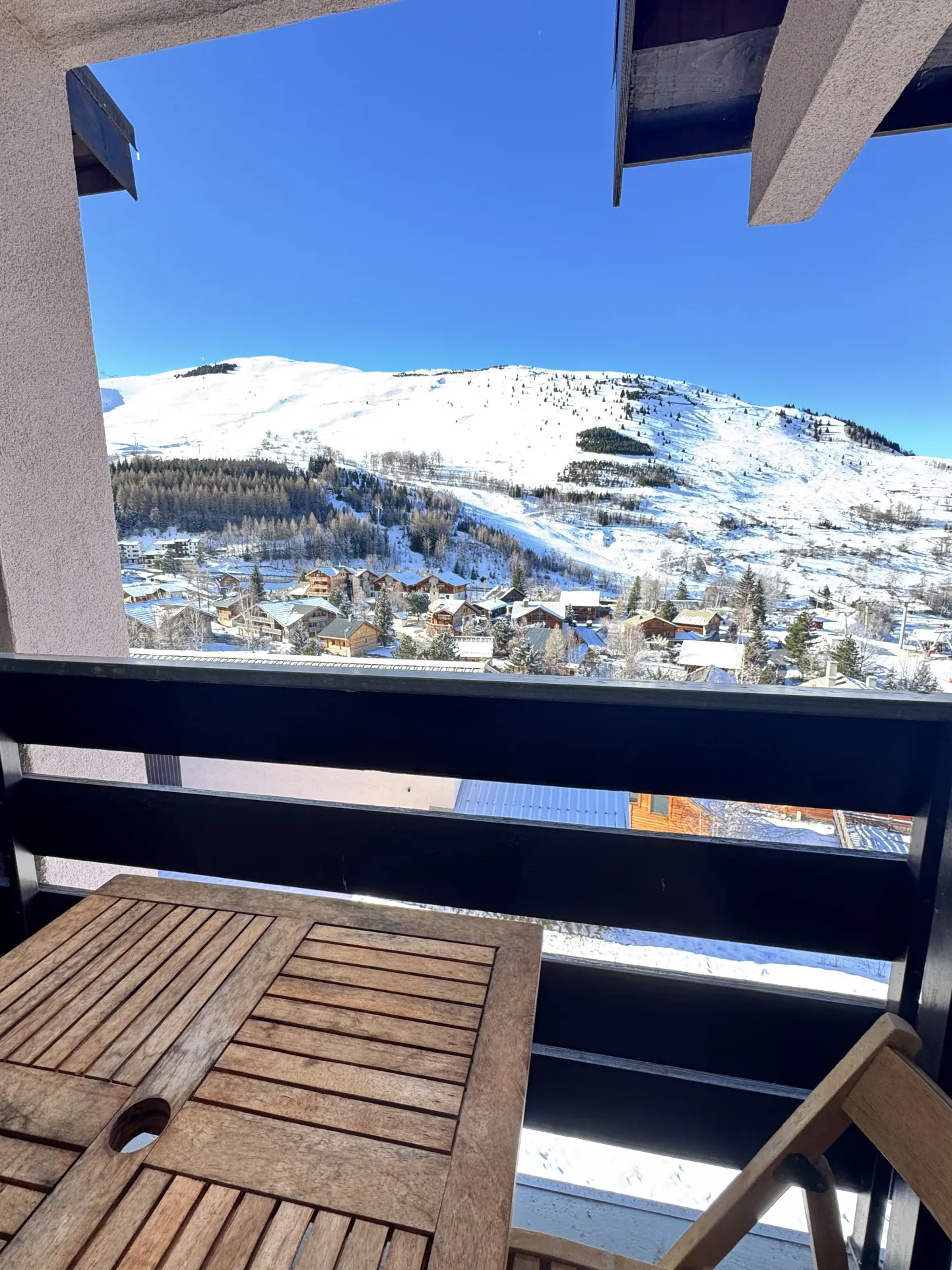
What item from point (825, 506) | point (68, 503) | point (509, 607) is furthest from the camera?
point (825, 506)

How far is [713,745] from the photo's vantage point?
1094mm

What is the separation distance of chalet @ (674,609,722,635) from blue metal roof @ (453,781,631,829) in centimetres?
126

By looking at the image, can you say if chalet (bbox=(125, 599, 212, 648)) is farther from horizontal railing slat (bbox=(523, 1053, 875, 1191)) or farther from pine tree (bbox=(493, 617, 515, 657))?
horizontal railing slat (bbox=(523, 1053, 875, 1191))

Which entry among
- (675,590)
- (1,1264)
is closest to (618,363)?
(675,590)

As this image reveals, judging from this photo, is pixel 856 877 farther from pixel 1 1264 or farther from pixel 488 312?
pixel 488 312

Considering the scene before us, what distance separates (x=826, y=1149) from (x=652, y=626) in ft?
6.10

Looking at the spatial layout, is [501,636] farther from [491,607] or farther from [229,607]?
[229,607]

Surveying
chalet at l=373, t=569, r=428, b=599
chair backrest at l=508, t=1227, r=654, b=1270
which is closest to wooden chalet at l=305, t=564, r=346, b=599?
chalet at l=373, t=569, r=428, b=599

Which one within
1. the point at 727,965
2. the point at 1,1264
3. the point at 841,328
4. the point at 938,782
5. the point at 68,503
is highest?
the point at 841,328

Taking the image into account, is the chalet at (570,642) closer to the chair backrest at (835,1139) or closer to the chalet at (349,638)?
the chalet at (349,638)

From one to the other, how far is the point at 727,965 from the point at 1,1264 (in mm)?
1245

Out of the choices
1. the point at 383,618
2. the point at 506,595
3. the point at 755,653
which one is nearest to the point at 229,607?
the point at 383,618

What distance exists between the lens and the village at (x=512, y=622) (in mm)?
1998

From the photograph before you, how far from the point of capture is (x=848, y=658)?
1919mm
